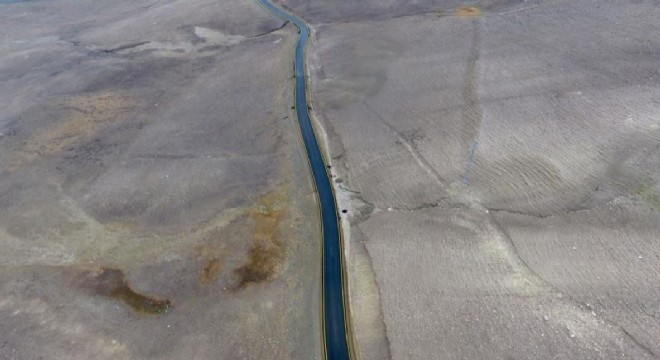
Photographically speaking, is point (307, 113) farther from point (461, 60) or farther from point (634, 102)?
point (634, 102)

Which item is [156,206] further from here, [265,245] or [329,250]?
[329,250]

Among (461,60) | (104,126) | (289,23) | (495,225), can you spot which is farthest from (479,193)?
(289,23)

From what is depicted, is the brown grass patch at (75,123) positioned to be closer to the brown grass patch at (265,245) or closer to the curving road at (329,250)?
the curving road at (329,250)

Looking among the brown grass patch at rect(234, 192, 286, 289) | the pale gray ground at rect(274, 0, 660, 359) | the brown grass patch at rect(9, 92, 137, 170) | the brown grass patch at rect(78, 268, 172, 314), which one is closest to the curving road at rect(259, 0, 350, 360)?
the pale gray ground at rect(274, 0, 660, 359)

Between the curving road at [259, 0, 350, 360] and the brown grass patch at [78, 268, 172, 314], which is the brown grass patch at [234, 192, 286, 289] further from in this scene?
the brown grass patch at [78, 268, 172, 314]

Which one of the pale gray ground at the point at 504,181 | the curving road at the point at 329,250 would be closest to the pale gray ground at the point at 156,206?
the curving road at the point at 329,250
